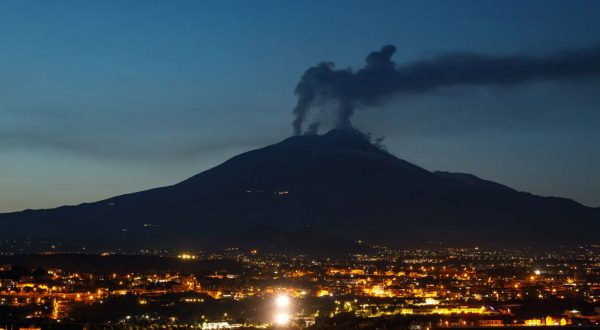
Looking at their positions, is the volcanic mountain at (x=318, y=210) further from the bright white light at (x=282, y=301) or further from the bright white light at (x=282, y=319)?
the bright white light at (x=282, y=319)

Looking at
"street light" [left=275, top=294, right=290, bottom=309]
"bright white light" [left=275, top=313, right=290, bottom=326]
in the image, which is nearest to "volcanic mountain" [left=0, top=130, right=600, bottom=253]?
"street light" [left=275, top=294, right=290, bottom=309]

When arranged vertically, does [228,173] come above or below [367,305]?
above

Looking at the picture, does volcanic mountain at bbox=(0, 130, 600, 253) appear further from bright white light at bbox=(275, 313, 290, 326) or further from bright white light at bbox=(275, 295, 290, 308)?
bright white light at bbox=(275, 313, 290, 326)

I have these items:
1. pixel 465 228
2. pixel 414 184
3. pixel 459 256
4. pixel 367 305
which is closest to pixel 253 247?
pixel 459 256

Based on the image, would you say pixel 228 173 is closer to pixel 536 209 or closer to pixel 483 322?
pixel 536 209

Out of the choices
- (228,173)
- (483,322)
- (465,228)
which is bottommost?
(483,322)

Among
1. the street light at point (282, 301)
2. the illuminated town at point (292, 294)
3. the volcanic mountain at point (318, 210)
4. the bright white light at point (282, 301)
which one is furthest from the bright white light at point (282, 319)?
the volcanic mountain at point (318, 210)
